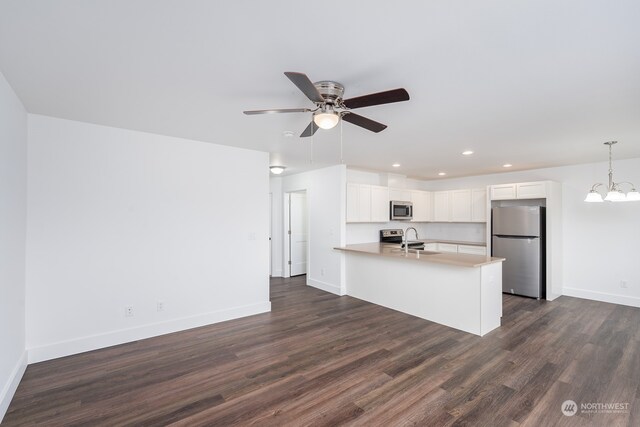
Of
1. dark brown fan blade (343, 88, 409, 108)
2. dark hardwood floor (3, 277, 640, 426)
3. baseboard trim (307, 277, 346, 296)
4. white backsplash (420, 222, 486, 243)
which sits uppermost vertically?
dark brown fan blade (343, 88, 409, 108)

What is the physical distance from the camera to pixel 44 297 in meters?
2.95

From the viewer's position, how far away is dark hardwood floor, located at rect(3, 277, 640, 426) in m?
2.15

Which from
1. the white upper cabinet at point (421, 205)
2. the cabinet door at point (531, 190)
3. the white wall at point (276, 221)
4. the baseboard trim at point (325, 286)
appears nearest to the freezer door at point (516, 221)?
the cabinet door at point (531, 190)

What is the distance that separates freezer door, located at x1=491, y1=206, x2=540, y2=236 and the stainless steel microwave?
1.59 meters

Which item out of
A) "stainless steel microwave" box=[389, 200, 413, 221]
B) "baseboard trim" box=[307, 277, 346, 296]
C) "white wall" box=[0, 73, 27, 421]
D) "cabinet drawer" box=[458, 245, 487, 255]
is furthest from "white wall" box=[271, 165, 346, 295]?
"white wall" box=[0, 73, 27, 421]

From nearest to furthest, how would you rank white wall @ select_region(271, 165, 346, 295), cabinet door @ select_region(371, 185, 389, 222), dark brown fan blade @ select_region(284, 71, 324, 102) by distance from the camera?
dark brown fan blade @ select_region(284, 71, 324, 102)
white wall @ select_region(271, 165, 346, 295)
cabinet door @ select_region(371, 185, 389, 222)

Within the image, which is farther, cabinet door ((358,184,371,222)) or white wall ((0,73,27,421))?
cabinet door ((358,184,371,222))

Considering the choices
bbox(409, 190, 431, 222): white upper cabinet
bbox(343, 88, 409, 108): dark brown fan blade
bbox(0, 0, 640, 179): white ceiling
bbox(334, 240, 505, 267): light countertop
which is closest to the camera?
bbox(0, 0, 640, 179): white ceiling

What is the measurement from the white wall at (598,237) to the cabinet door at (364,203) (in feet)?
10.9

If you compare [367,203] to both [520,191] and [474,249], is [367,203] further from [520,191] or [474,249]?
[520,191]

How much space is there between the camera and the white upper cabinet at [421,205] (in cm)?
675

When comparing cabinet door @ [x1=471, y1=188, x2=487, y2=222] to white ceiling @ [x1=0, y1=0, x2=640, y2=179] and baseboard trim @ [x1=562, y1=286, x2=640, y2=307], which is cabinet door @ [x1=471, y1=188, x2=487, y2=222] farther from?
white ceiling @ [x1=0, y1=0, x2=640, y2=179]

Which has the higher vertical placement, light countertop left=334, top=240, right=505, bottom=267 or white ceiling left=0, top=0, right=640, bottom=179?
white ceiling left=0, top=0, right=640, bottom=179

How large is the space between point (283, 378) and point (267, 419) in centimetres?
53
